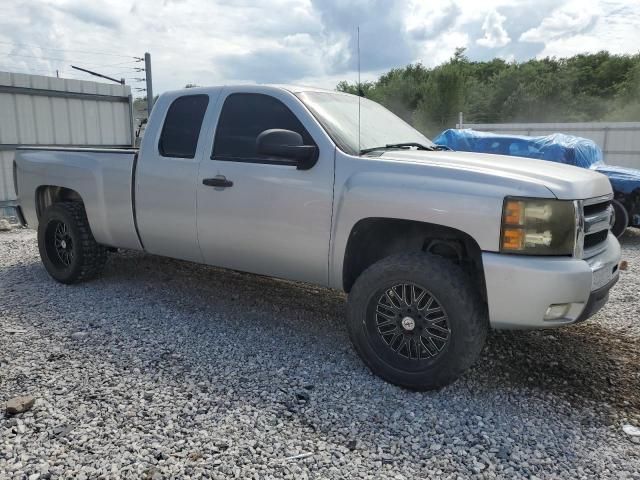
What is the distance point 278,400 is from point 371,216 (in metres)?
1.28

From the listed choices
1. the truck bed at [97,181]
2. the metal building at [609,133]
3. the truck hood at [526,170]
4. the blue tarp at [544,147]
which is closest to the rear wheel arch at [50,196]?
the truck bed at [97,181]

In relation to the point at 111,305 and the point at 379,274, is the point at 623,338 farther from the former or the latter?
the point at 111,305

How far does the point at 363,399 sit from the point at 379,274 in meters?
0.77

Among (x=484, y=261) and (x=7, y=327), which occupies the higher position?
(x=484, y=261)

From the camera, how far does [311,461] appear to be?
2.69 metres

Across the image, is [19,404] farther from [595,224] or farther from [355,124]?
[595,224]

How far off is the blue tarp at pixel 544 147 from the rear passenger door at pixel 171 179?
5770mm

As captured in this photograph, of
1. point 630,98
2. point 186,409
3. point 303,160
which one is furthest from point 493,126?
point 630,98

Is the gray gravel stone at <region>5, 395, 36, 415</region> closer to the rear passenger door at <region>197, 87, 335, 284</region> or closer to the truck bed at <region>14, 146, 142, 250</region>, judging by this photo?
the rear passenger door at <region>197, 87, 335, 284</region>

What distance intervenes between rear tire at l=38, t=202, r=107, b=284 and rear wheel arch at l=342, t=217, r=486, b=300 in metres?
3.00

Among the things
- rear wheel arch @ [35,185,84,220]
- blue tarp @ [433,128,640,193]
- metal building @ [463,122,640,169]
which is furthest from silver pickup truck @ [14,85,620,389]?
metal building @ [463,122,640,169]

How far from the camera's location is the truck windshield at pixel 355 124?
12.8ft

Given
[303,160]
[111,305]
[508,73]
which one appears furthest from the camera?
[508,73]

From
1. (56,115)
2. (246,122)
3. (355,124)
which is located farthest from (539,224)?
(56,115)
